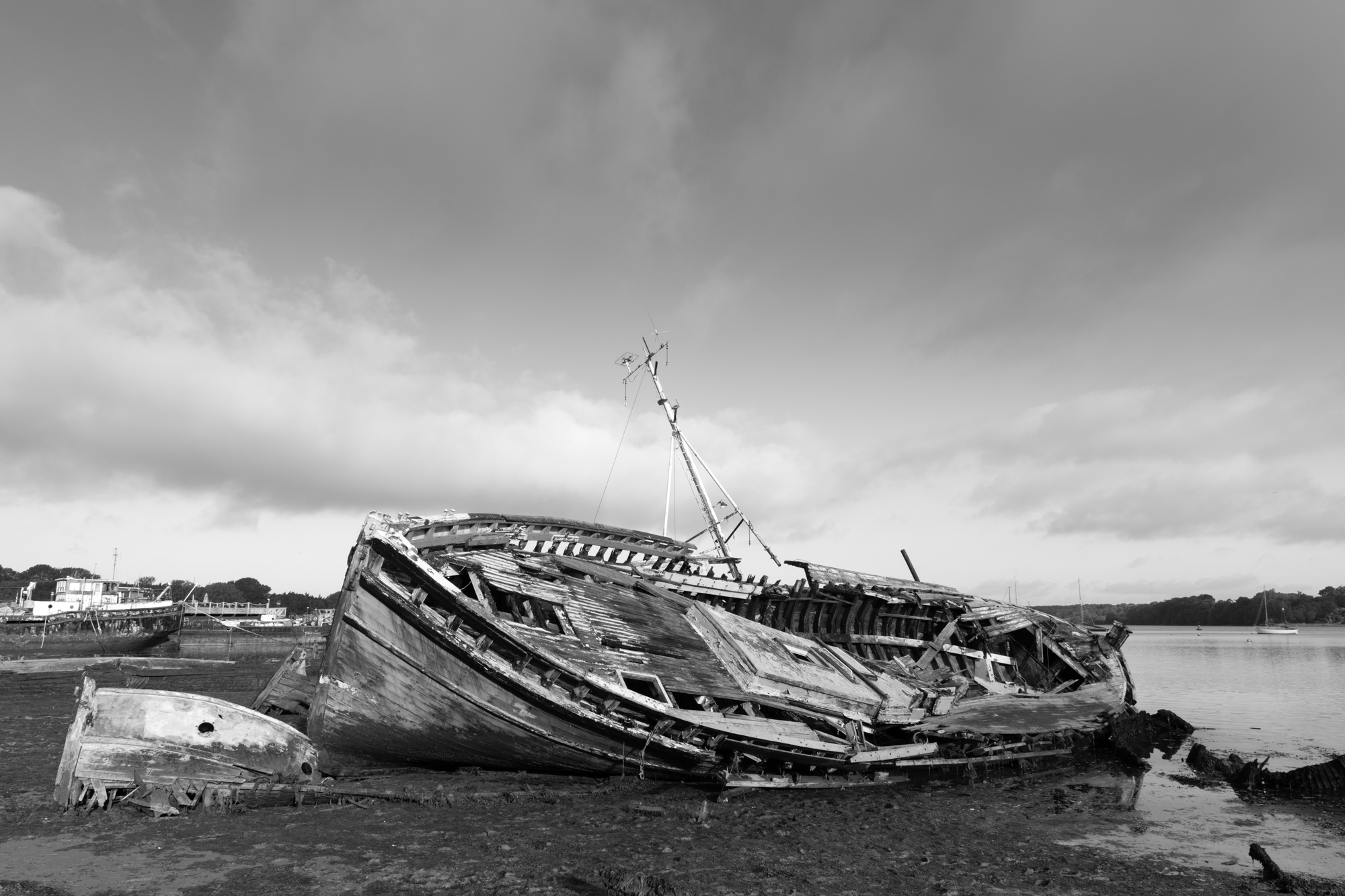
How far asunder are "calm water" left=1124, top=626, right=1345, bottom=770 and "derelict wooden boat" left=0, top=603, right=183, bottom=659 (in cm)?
5222

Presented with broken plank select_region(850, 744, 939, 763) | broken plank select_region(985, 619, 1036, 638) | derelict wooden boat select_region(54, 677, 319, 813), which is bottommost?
broken plank select_region(850, 744, 939, 763)

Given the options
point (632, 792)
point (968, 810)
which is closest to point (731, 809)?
point (632, 792)

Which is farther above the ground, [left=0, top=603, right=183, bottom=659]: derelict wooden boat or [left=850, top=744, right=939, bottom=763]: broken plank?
[left=850, top=744, right=939, bottom=763]: broken plank

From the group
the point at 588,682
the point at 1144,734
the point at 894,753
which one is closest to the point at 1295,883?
the point at 894,753

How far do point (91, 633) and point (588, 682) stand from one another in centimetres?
5798

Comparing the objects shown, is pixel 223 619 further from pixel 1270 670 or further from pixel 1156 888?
pixel 1270 670

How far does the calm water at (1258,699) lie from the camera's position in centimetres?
2073

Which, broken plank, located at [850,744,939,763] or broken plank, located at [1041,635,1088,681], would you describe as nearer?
broken plank, located at [850,744,939,763]

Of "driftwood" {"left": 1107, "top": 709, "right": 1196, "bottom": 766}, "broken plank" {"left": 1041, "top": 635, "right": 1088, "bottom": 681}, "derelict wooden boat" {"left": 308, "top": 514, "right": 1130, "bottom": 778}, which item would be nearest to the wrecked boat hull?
"derelict wooden boat" {"left": 308, "top": 514, "right": 1130, "bottom": 778}

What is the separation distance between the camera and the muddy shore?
7.43 m

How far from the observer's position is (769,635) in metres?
13.7

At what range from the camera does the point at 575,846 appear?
28.3ft

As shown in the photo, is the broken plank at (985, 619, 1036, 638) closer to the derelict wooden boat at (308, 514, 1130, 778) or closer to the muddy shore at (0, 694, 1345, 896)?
the derelict wooden boat at (308, 514, 1130, 778)

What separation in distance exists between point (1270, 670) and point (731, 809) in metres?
58.7
